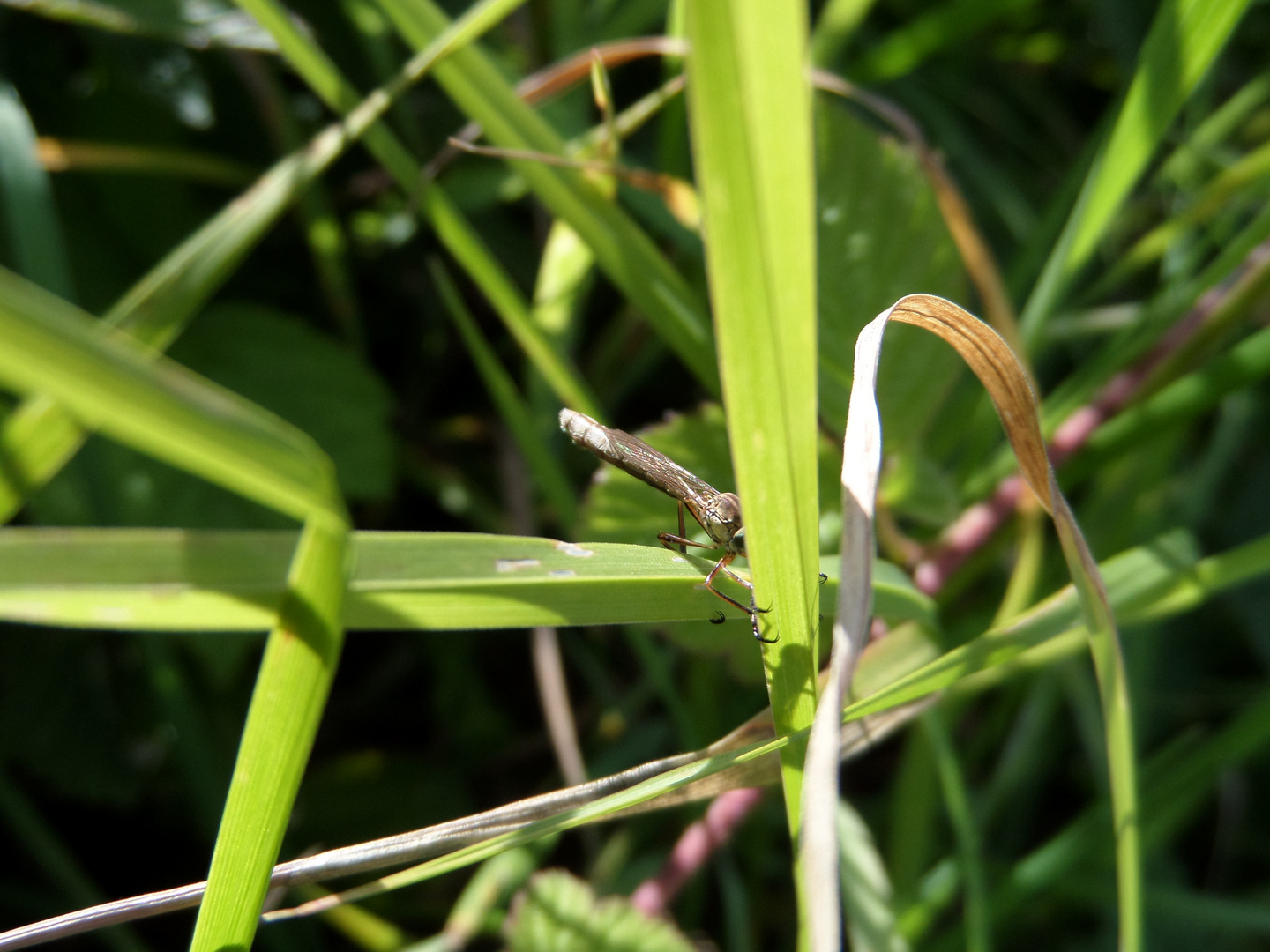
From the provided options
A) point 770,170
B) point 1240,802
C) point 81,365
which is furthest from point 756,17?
point 1240,802

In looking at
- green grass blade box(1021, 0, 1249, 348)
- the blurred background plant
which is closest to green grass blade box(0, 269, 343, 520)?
the blurred background plant

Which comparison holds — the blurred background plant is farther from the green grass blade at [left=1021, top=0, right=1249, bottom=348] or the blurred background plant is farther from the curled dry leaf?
the curled dry leaf

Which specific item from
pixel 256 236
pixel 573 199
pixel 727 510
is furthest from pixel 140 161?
pixel 727 510

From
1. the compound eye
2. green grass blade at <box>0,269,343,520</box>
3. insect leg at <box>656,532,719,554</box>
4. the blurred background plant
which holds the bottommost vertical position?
green grass blade at <box>0,269,343,520</box>

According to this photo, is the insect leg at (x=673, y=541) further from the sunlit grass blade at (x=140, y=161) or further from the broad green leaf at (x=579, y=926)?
the sunlit grass blade at (x=140, y=161)

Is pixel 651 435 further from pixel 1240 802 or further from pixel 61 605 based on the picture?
pixel 1240 802

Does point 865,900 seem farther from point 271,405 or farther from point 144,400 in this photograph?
point 271,405

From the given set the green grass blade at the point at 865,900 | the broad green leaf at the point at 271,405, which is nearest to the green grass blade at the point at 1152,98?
the green grass blade at the point at 865,900
